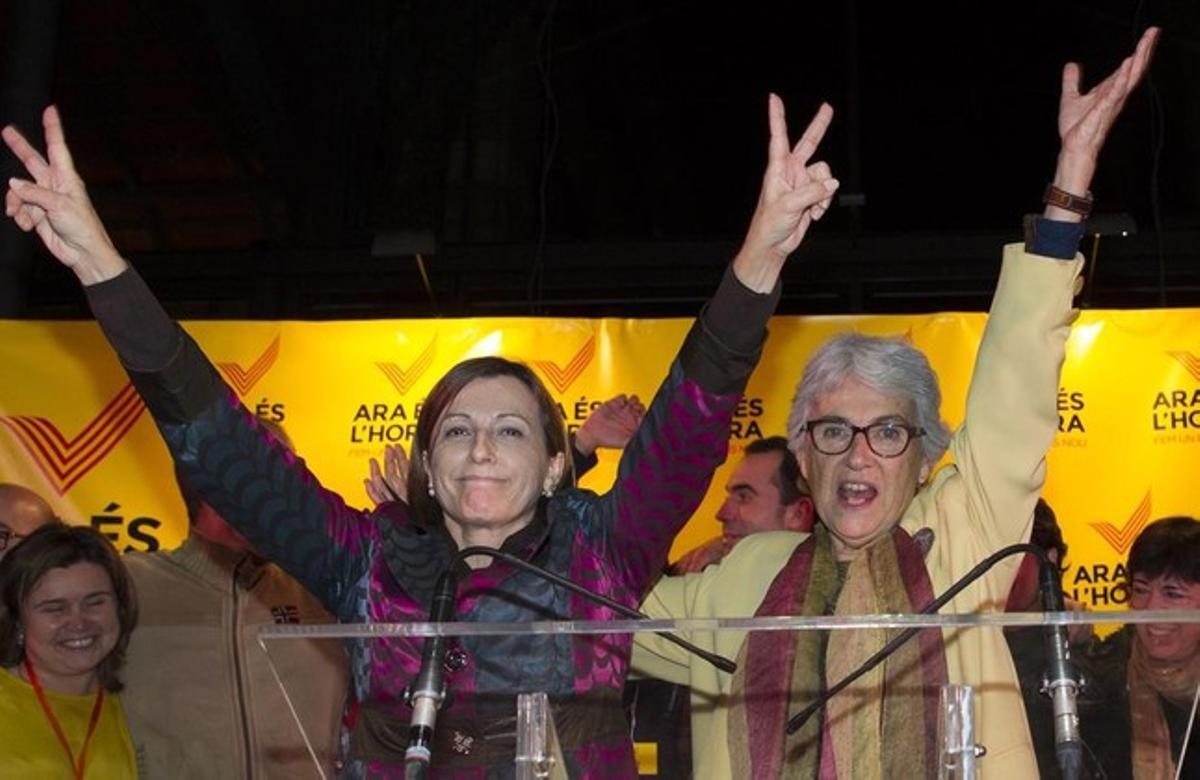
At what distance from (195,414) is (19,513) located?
6.92 feet

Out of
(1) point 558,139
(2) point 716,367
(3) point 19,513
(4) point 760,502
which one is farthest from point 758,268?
(1) point 558,139

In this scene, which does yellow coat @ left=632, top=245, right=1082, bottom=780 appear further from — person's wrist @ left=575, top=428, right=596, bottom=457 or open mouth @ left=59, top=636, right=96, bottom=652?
open mouth @ left=59, top=636, right=96, bottom=652

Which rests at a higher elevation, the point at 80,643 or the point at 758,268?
the point at 758,268

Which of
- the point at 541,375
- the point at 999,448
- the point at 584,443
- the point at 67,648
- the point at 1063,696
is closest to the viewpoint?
the point at 1063,696

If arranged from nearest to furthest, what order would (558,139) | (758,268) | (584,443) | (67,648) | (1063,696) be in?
(1063,696), (758,268), (67,648), (584,443), (558,139)

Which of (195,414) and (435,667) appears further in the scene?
(195,414)

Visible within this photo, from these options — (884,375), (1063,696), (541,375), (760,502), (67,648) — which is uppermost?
(541,375)

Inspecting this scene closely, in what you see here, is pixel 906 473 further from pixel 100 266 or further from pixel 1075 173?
pixel 100 266

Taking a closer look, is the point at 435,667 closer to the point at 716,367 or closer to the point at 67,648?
the point at 716,367

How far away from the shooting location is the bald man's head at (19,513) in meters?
4.14

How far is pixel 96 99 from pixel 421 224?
1213mm

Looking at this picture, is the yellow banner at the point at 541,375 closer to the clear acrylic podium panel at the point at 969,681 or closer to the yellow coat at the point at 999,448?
the yellow coat at the point at 999,448

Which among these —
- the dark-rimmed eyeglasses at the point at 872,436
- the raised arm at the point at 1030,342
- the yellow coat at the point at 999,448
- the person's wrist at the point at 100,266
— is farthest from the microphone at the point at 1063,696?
the person's wrist at the point at 100,266

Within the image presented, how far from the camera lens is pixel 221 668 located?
2439 millimetres
